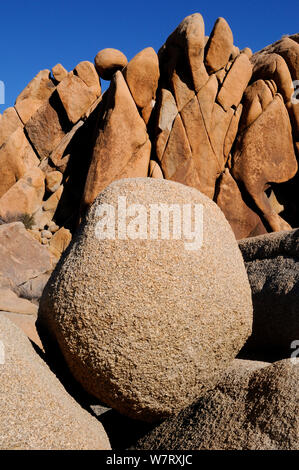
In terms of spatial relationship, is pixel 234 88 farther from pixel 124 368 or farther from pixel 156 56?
pixel 124 368

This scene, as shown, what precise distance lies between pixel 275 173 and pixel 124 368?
12.3 m

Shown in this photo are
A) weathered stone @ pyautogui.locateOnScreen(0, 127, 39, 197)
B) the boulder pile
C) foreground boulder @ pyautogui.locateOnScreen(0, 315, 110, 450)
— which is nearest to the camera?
foreground boulder @ pyautogui.locateOnScreen(0, 315, 110, 450)

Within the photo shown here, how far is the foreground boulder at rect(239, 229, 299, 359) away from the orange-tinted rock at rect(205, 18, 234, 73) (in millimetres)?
10891

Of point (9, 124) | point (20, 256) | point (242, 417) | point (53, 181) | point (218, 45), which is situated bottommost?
point (242, 417)

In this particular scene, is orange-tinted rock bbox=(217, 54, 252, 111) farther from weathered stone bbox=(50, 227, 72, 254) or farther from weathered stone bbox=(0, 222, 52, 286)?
weathered stone bbox=(0, 222, 52, 286)

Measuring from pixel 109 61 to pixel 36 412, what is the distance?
1662 cm

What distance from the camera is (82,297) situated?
9.36ft

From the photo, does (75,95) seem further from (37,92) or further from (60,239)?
(60,239)

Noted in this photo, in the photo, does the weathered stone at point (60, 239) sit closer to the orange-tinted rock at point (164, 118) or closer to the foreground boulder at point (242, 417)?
the orange-tinted rock at point (164, 118)

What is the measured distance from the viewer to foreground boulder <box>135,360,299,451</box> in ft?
8.51

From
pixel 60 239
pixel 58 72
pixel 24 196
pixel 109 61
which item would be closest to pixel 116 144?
pixel 60 239

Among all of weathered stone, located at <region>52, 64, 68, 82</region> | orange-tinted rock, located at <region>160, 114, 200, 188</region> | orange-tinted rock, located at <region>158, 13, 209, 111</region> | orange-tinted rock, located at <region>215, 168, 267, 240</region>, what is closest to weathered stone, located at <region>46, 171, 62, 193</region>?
orange-tinted rock, located at <region>160, 114, 200, 188</region>

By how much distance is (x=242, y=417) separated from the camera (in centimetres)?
280
